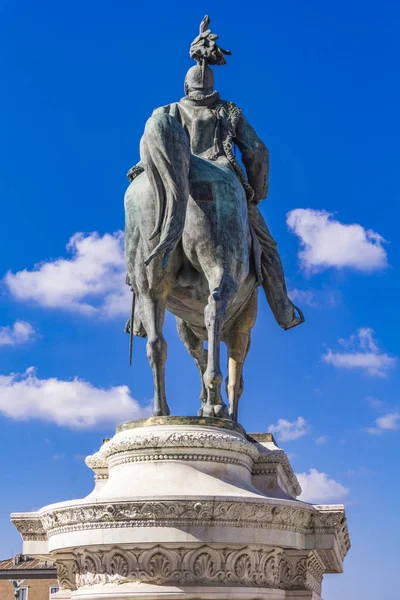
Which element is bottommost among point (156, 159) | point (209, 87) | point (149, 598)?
point (149, 598)

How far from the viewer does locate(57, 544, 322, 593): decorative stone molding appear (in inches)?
452

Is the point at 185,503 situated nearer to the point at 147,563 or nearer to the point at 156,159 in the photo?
the point at 147,563

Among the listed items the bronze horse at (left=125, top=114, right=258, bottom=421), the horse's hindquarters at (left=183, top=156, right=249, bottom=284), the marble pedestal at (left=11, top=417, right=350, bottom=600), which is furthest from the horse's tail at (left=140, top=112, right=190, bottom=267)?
the marble pedestal at (left=11, top=417, right=350, bottom=600)

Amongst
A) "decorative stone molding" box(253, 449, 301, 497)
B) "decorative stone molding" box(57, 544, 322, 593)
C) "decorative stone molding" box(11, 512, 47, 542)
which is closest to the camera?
"decorative stone molding" box(57, 544, 322, 593)

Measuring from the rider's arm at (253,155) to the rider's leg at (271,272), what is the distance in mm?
311

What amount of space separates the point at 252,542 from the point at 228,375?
3629mm

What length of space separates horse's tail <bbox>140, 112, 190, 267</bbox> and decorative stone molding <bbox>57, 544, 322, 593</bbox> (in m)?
3.46

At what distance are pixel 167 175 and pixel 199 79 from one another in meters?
2.24

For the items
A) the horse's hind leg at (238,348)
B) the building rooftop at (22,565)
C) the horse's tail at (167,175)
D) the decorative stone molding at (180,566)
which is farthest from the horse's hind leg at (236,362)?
the building rooftop at (22,565)

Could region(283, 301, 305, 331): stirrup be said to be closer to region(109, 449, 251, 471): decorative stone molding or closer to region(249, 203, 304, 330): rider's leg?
region(249, 203, 304, 330): rider's leg

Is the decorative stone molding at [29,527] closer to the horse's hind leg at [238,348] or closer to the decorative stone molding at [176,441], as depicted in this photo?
the decorative stone molding at [176,441]

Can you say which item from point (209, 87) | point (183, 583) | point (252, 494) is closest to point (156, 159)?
point (209, 87)

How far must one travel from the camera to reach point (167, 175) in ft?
42.8

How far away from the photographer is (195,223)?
1333cm
